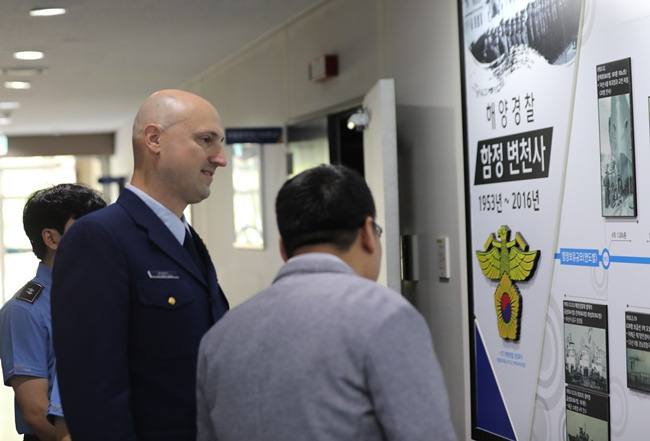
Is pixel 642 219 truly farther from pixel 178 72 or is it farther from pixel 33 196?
pixel 178 72

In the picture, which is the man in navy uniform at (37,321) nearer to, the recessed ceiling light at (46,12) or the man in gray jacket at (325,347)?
the man in gray jacket at (325,347)

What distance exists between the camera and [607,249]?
337cm

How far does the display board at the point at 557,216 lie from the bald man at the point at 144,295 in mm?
1630

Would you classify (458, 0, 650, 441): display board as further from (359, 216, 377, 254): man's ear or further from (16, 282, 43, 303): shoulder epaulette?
(16, 282, 43, 303): shoulder epaulette

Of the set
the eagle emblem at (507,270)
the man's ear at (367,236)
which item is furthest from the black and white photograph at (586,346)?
the man's ear at (367,236)

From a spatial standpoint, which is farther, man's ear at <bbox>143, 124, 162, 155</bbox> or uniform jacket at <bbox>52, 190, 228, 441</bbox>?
man's ear at <bbox>143, 124, 162, 155</bbox>

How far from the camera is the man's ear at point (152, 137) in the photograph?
2193 mm

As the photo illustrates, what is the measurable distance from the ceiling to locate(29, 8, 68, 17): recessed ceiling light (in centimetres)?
6

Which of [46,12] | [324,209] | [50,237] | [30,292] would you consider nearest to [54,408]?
[30,292]

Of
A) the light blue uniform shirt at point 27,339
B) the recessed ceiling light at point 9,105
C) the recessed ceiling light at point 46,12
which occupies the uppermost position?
the recessed ceiling light at point 46,12

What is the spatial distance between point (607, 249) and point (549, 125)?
62 centimetres

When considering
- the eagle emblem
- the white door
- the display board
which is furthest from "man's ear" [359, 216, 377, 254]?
the white door

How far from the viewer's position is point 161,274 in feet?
6.83

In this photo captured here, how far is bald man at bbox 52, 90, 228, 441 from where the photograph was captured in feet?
6.47
